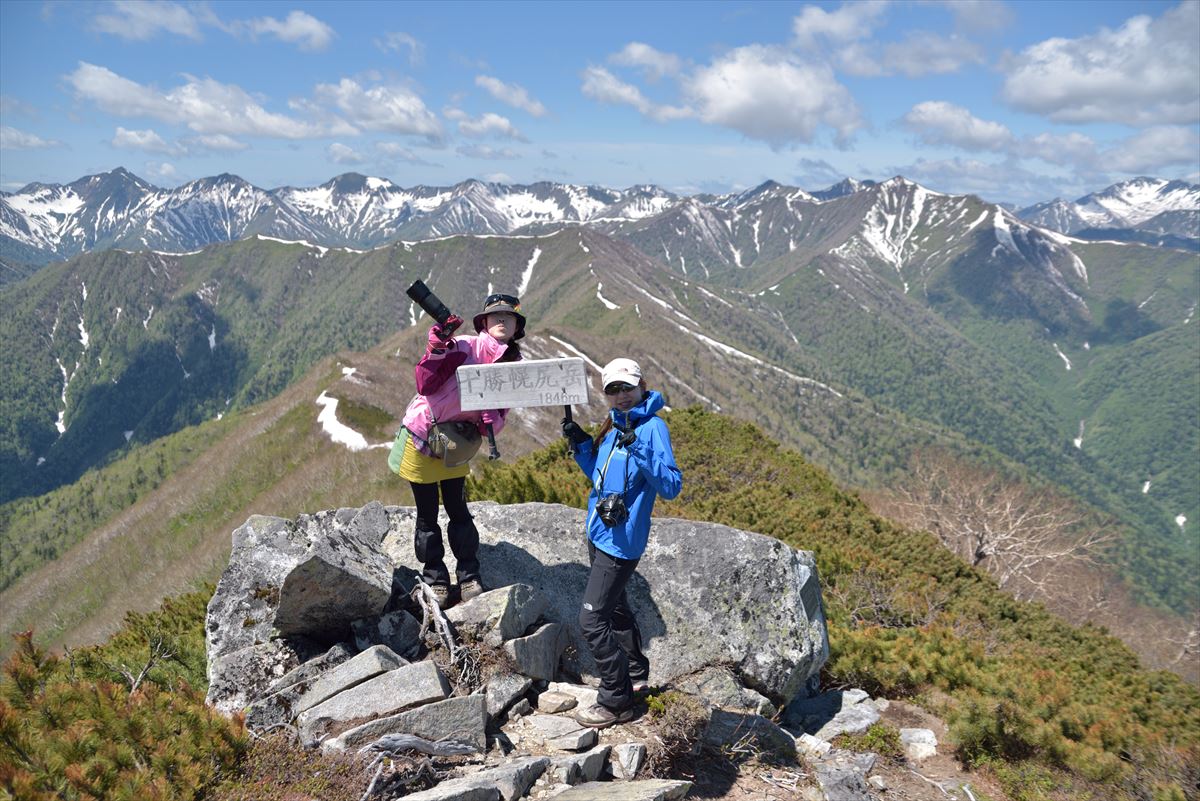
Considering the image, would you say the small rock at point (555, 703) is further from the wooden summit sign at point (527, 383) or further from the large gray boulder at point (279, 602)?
the wooden summit sign at point (527, 383)

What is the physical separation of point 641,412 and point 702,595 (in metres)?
3.71

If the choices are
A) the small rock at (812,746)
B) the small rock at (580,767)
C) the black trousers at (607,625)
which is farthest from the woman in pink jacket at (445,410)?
the small rock at (812,746)

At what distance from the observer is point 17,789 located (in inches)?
150

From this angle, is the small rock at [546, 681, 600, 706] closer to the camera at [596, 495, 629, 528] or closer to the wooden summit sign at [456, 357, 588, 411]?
the camera at [596, 495, 629, 528]

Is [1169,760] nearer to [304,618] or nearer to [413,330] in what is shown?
[304,618]

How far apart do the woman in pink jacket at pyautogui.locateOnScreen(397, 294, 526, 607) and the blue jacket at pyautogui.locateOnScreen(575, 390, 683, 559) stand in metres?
1.78

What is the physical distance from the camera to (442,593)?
867 cm

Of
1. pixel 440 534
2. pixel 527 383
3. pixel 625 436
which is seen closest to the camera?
pixel 625 436

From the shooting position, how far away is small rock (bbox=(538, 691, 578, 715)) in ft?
24.7

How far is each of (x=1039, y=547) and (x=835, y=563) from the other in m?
22.0

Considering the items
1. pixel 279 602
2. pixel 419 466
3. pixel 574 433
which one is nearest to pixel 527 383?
pixel 574 433

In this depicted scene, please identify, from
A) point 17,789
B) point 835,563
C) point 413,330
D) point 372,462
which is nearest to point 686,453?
point 835,563

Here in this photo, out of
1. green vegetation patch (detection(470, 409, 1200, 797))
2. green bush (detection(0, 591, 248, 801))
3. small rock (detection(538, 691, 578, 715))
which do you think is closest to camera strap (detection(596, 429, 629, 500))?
small rock (detection(538, 691, 578, 715))

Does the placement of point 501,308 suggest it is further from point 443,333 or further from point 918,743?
point 918,743
